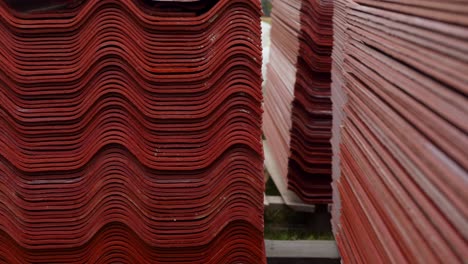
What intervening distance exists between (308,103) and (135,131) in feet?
A: 7.65

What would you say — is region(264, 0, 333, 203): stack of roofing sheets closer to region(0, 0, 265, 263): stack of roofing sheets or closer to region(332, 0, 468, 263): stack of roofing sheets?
region(0, 0, 265, 263): stack of roofing sheets

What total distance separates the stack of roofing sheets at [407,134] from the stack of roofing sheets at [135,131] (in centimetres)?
61

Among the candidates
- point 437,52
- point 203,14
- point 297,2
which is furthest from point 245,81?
point 297,2

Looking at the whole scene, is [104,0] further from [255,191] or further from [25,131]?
[255,191]

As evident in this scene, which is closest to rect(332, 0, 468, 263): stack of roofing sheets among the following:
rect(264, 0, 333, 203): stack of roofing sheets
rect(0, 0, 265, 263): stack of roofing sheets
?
rect(0, 0, 265, 263): stack of roofing sheets

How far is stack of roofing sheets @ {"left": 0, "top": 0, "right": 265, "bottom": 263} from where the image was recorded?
312 cm

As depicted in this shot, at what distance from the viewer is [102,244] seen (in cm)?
320

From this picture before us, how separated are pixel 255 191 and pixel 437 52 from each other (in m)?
1.67

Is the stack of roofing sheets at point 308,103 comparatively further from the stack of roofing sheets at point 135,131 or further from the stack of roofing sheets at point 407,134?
the stack of roofing sheets at point 407,134

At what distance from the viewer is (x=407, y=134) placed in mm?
1889

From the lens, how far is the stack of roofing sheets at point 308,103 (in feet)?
16.5

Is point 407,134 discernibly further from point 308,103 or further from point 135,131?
point 308,103

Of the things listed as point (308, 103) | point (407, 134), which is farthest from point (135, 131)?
point (308, 103)

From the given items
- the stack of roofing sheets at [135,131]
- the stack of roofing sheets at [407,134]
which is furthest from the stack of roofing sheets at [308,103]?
the stack of roofing sheets at [407,134]
